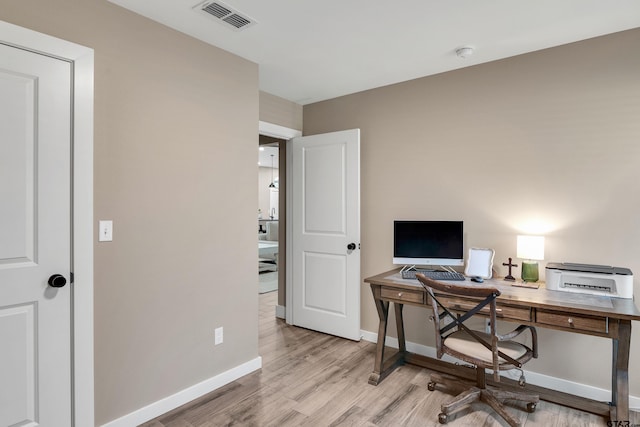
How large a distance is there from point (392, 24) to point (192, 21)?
126 cm

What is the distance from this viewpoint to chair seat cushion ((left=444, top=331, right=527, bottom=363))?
2.12 metres

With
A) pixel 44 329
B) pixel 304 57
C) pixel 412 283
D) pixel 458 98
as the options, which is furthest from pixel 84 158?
pixel 458 98

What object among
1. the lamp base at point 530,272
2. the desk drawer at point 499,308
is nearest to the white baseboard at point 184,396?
the desk drawer at point 499,308

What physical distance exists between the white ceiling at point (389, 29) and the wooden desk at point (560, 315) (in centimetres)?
171

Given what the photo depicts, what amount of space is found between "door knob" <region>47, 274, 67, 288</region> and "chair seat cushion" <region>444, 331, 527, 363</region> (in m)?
2.25

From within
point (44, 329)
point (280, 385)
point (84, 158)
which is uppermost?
point (84, 158)

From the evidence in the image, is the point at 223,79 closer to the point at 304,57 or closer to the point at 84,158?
the point at 304,57

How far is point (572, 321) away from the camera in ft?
6.64

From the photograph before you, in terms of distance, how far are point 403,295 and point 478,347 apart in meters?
0.60

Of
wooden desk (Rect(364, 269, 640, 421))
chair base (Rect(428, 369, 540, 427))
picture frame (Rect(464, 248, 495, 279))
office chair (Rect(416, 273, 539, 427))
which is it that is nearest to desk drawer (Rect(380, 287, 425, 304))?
A: wooden desk (Rect(364, 269, 640, 421))

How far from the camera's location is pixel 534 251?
8.14 ft

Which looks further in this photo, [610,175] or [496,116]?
[496,116]

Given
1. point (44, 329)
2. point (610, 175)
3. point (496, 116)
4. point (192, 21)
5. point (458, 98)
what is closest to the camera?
point (44, 329)

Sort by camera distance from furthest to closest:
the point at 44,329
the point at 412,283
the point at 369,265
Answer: the point at 369,265 → the point at 412,283 → the point at 44,329
